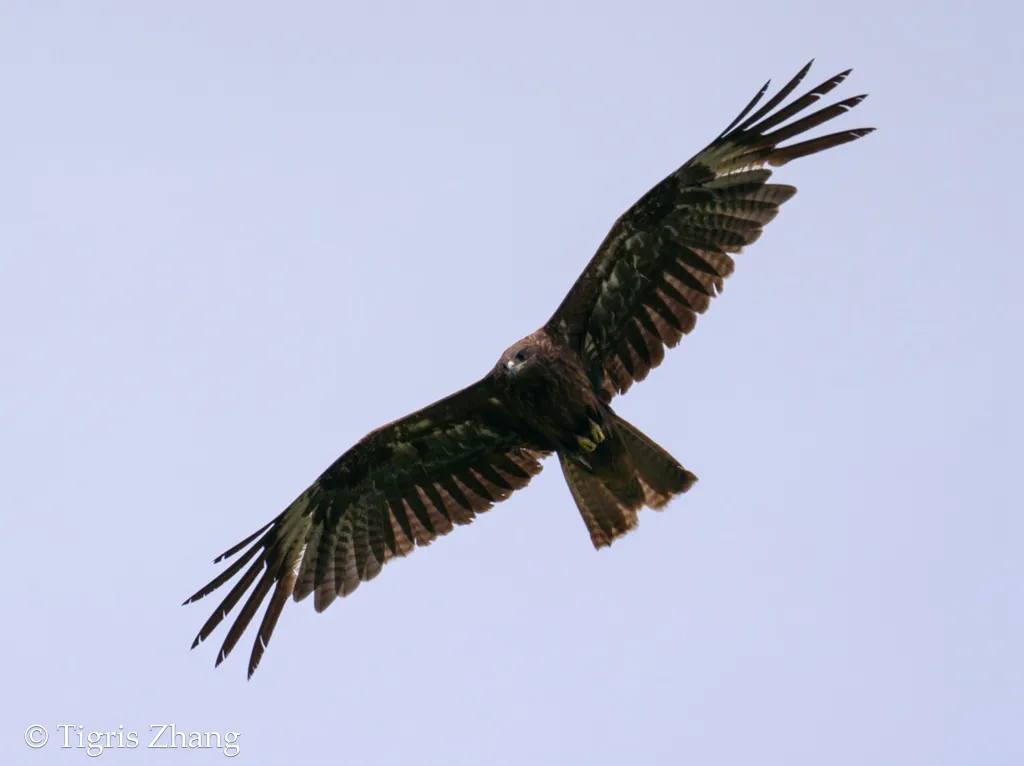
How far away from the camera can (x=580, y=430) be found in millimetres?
11805

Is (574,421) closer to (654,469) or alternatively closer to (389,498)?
(654,469)

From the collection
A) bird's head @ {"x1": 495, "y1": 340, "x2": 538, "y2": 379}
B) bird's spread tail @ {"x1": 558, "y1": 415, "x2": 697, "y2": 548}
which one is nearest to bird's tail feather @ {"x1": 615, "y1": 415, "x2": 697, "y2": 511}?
bird's spread tail @ {"x1": 558, "y1": 415, "x2": 697, "y2": 548}

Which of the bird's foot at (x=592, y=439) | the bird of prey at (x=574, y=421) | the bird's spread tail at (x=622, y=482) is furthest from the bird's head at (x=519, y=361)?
the bird's spread tail at (x=622, y=482)

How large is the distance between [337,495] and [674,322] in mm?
3481

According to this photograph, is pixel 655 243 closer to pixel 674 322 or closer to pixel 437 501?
pixel 674 322

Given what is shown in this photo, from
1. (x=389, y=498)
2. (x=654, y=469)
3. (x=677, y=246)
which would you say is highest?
(x=389, y=498)

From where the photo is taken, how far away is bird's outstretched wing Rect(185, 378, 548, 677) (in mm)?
12750

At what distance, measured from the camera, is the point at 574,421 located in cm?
1177

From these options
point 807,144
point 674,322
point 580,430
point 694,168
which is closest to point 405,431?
point 580,430

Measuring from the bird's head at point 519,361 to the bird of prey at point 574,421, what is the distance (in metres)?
0.01

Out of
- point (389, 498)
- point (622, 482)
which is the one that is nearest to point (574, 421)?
point (622, 482)

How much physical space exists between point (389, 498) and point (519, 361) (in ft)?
7.20

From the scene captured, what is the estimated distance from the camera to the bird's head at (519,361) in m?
11.6

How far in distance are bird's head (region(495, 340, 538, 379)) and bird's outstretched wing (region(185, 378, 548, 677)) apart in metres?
0.93
